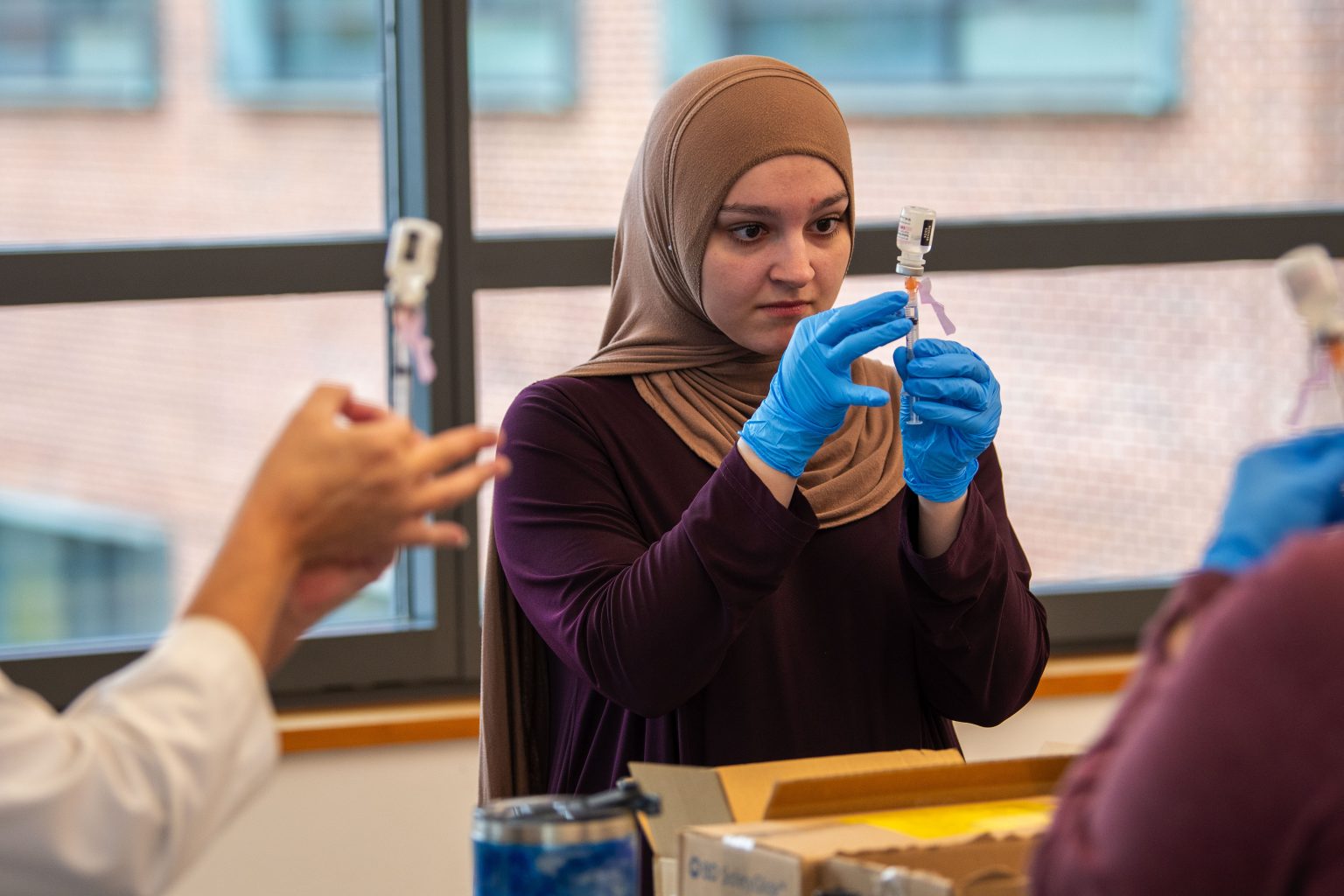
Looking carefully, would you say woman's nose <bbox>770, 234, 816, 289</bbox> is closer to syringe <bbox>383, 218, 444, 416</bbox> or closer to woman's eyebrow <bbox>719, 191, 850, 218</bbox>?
woman's eyebrow <bbox>719, 191, 850, 218</bbox>

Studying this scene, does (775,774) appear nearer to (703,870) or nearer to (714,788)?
(714,788)

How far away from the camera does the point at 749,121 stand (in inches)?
64.8

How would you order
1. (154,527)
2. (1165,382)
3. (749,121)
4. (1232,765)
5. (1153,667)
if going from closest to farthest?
1. (1232,765)
2. (1153,667)
3. (749,121)
4. (154,527)
5. (1165,382)

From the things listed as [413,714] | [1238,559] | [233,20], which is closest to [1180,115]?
[233,20]

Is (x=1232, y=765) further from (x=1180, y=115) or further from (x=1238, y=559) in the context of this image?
(x=1180, y=115)

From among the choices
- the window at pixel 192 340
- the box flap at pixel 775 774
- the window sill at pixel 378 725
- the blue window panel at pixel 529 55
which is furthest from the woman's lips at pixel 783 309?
the blue window panel at pixel 529 55

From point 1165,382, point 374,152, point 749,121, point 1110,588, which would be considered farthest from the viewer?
point 1165,382

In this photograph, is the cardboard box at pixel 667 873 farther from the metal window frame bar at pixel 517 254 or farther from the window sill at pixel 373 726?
the metal window frame bar at pixel 517 254

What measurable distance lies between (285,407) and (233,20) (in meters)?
1.18

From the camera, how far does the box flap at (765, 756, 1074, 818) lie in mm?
1155

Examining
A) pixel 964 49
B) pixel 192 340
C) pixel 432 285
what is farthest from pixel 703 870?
pixel 964 49

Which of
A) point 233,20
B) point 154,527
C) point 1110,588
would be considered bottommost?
point 154,527

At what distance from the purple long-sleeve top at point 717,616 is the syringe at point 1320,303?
549mm

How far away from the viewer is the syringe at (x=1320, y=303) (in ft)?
3.29
